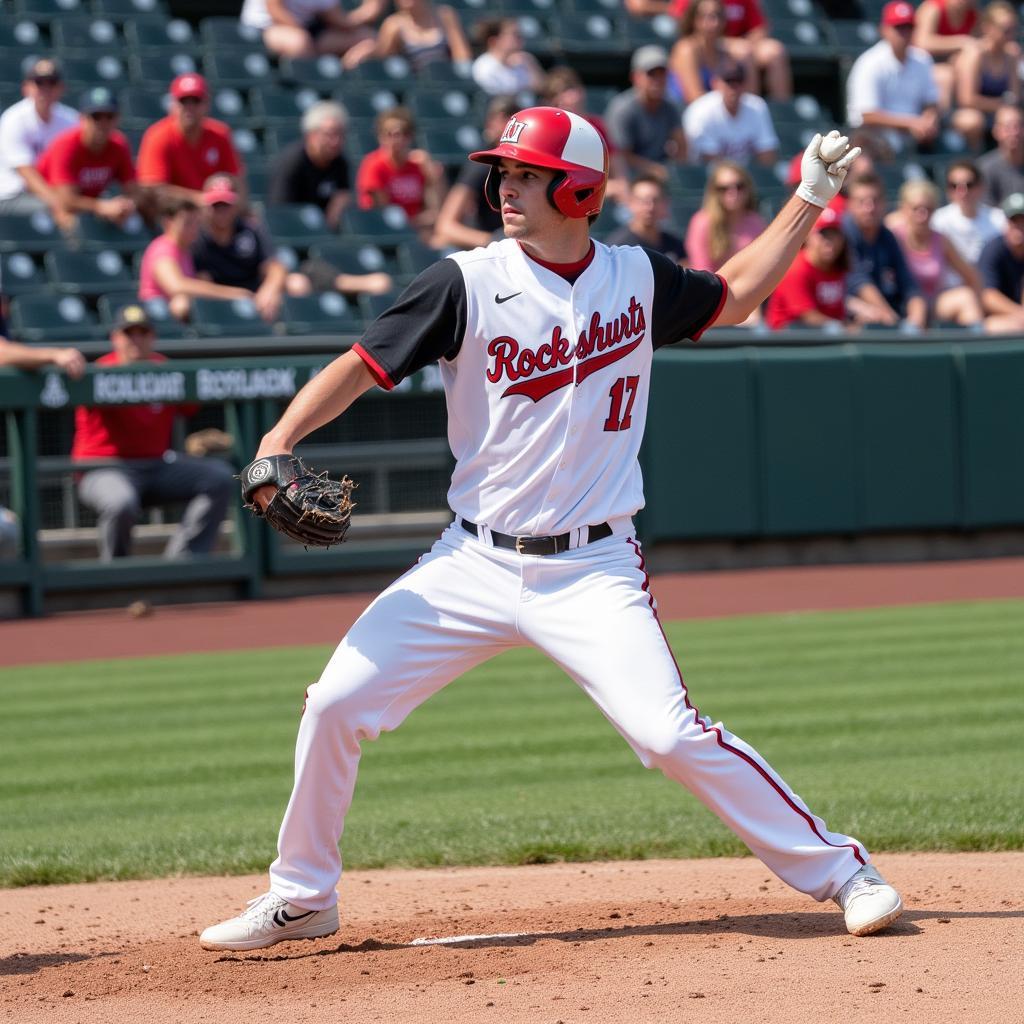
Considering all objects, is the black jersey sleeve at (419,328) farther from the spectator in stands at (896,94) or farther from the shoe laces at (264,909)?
the spectator in stands at (896,94)

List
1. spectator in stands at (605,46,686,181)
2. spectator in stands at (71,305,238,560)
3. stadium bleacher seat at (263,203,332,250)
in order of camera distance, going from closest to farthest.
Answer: spectator in stands at (71,305,238,560) → stadium bleacher seat at (263,203,332,250) → spectator in stands at (605,46,686,181)

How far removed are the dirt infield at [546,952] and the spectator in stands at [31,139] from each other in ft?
26.5

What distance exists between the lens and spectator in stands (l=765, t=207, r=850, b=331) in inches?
495

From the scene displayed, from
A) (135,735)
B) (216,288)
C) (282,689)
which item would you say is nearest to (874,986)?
(135,735)

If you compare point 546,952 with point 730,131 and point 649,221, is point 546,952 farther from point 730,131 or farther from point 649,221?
point 730,131

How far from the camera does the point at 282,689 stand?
8.45 meters

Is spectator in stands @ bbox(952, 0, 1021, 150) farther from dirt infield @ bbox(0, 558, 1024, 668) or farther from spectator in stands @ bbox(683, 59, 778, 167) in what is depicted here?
dirt infield @ bbox(0, 558, 1024, 668)

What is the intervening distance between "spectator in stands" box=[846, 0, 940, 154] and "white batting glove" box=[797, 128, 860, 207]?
1166cm

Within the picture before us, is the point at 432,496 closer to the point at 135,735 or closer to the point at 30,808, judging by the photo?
the point at 135,735

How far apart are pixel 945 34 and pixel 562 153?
14.1 meters

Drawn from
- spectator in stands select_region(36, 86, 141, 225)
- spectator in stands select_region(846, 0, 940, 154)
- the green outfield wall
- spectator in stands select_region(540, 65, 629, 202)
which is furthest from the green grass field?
spectator in stands select_region(846, 0, 940, 154)

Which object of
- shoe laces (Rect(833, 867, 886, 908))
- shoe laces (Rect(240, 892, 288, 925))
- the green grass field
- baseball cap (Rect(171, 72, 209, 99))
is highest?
baseball cap (Rect(171, 72, 209, 99))

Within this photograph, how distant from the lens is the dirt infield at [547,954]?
3508mm

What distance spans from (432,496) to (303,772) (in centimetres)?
776
